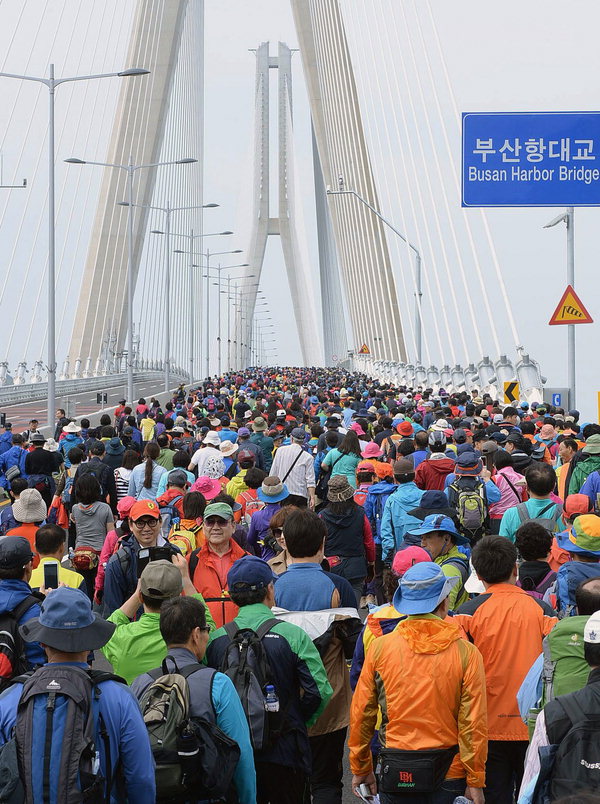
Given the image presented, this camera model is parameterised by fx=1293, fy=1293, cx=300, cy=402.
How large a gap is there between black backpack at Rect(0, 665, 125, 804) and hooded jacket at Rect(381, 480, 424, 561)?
5148mm

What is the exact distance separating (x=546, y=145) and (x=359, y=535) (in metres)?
11.2

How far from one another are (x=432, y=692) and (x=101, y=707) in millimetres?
1220

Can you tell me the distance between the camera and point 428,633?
4418 millimetres

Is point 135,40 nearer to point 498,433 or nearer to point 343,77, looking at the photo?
point 343,77

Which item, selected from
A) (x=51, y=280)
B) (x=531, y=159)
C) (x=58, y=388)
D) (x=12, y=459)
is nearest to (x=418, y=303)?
(x=58, y=388)

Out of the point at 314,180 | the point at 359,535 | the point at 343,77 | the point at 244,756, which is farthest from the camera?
the point at 314,180

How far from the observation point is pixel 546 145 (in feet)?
59.9

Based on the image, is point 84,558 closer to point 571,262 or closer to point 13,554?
point 13,554

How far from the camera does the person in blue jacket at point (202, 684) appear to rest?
13.4 ft

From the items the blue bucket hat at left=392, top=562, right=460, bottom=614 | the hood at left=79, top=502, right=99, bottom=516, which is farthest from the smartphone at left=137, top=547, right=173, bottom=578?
the hood at left=79, top=502, right=99, bottom=516

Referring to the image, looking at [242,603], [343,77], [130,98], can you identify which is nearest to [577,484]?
[242,603]

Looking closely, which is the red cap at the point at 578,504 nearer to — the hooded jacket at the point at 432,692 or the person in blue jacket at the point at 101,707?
the hooded jacket at the point at 432,692

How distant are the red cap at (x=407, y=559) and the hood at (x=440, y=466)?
4660 millimetres

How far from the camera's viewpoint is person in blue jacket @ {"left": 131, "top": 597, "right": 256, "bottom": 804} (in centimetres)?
407
